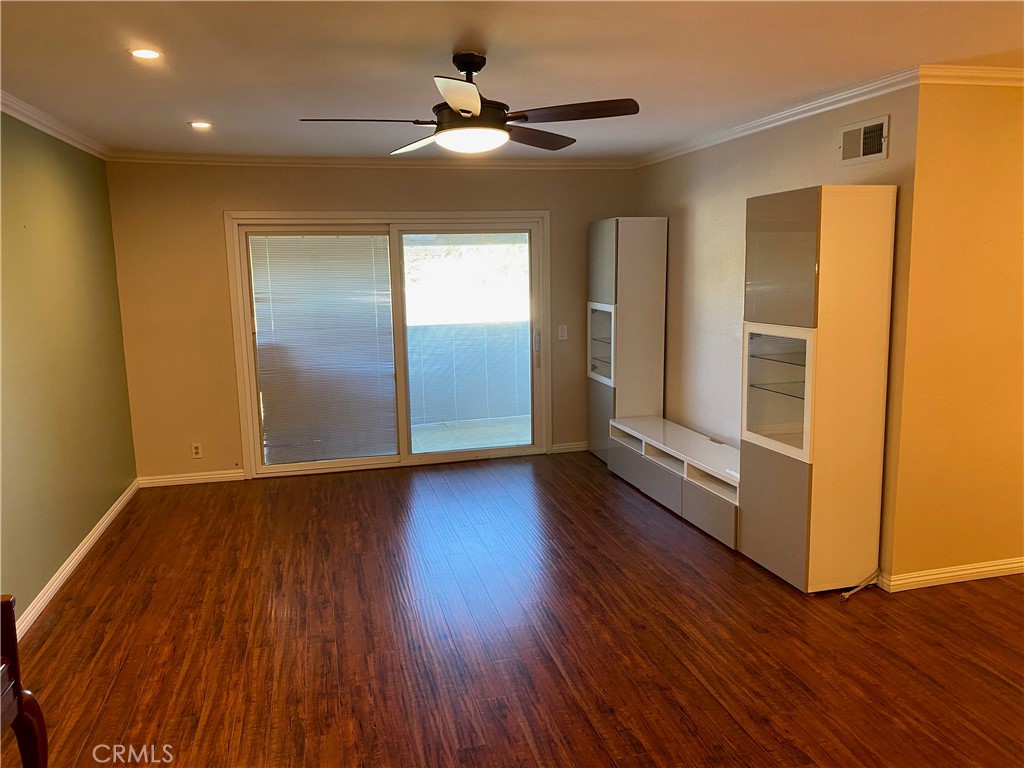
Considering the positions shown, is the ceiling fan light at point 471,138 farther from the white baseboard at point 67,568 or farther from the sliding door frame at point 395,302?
the white baseboard at point 67,568

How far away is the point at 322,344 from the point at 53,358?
6.83 ft

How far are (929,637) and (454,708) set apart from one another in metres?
2.12

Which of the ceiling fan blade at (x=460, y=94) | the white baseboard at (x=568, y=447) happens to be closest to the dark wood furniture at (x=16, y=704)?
the ceiling fan blade at (x=460, y=94)

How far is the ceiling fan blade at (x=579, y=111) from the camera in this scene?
8.90 feet

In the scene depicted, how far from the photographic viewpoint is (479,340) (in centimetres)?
606

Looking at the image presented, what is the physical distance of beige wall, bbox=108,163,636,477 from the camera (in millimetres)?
5250

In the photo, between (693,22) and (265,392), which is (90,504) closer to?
(265,392)

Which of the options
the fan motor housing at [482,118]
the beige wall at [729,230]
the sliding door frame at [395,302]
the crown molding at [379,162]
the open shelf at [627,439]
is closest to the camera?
the fan motor housing at [482,118]

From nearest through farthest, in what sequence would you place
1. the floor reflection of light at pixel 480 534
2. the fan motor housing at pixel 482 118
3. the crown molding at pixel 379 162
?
the fan motor housing at pixel 482 118 < the floor reflection of light at pixel 480 534 < the crown molding at pixel 379 162

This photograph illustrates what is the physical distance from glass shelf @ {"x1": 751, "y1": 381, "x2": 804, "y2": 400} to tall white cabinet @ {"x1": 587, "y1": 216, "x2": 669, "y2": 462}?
72.3 inches

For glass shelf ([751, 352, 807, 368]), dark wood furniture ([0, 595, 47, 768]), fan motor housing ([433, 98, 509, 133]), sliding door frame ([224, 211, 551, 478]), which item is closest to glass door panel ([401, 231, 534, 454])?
sliding door frame ([224, 211, 551, 478])

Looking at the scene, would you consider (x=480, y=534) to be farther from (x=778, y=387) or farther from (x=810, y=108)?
(x=810, y=108)

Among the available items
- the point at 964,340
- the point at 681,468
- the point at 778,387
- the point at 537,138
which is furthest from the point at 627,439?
the point at 537,138

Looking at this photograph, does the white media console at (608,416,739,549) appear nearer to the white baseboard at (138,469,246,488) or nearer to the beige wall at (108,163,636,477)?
the beige wall at (108,163,636,477)
